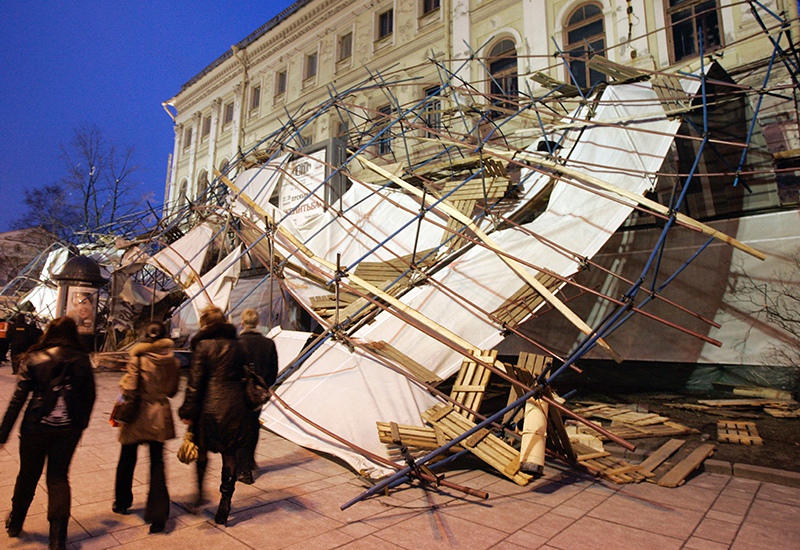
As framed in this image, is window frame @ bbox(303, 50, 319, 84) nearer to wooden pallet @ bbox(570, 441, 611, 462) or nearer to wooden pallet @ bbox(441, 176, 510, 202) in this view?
wooden pallet @ bbox(441, 176, 510, 202)

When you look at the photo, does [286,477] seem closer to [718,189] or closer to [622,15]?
[718,189]

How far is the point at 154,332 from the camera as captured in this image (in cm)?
368

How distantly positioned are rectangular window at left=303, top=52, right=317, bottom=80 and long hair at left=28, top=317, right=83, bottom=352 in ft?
65.5

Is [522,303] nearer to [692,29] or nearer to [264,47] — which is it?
[692,29]

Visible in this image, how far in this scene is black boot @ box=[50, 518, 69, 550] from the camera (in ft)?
9.87

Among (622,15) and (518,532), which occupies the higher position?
(622,15)

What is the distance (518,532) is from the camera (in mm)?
3633

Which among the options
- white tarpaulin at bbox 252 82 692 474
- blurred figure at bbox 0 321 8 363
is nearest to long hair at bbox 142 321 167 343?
white tarpaulin at bbox 252 82 692 474

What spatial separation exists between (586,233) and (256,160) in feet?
34.8

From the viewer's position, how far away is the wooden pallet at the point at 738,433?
621 cm

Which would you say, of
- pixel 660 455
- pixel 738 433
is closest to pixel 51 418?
pixel 660 455

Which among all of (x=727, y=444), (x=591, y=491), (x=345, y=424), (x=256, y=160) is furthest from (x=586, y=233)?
(x=256, y=160)

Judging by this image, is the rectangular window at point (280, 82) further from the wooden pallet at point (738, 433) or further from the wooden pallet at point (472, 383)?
the wooden pallet at point (738, 433)

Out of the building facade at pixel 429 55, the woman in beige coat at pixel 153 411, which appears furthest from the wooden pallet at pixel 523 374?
the building facade at pixel 429 55
